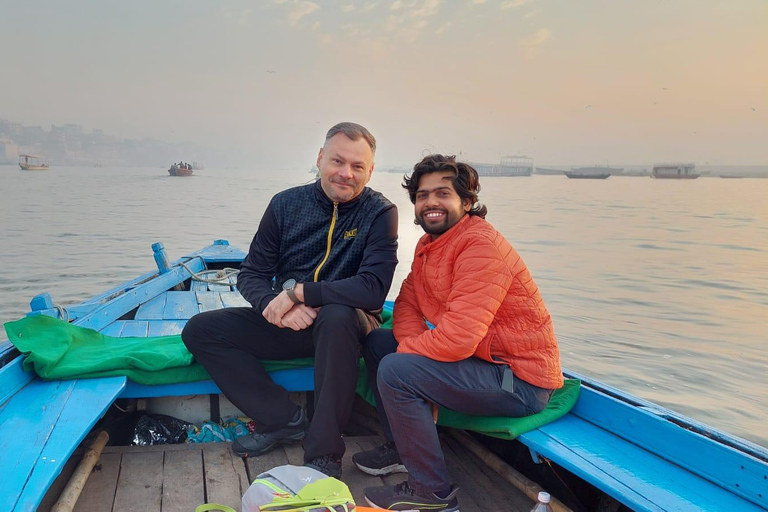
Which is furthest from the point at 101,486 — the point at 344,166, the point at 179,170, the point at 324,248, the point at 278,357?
the point at 179,170

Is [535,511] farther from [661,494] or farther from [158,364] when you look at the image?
[158,364]

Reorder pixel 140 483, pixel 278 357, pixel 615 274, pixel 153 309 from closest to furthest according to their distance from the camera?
pixel 140 483 → pixel 278 357 → pixel 153 309 → pixel 615 274

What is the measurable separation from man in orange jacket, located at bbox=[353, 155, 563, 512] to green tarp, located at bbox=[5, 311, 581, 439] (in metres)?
0.10

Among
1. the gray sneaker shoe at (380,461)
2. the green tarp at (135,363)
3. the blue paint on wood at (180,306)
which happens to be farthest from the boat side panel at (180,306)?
the gray sneaker shoe at (380,461)

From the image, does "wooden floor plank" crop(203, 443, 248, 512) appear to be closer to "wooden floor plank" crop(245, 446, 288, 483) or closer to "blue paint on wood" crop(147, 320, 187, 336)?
"wooden floor plank" crop(245, 446, 288, 483)

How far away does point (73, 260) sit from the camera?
13438mm

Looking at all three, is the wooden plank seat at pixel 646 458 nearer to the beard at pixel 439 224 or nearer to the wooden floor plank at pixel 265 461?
the beard at pixel 439 224

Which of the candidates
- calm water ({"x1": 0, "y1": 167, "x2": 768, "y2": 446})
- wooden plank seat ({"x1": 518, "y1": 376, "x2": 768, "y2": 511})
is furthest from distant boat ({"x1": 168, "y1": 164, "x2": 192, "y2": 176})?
wooden plank seat ({"x1": 518, "y1": 376, "x2": 768, "y2": 511})

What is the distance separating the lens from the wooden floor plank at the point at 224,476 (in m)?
2.19

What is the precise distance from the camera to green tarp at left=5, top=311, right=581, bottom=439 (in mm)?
2260

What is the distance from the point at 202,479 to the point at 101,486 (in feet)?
1.25

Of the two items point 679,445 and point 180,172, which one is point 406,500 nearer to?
point 679,445

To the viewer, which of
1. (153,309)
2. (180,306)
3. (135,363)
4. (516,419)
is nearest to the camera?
(516,419)

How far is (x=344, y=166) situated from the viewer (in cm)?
254
